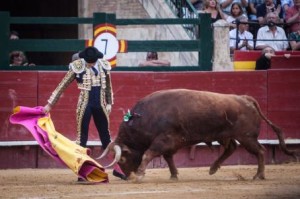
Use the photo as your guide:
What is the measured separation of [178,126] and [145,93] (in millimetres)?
2357

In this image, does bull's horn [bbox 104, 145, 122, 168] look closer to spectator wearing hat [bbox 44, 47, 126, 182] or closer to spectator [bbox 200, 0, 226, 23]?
spectator wearing hat [bbox 44, 47, 126, 182]

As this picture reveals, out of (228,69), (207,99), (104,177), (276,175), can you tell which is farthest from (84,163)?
(228,69)

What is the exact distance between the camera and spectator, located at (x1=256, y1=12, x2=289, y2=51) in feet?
50.8

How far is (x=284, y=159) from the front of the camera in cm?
1489

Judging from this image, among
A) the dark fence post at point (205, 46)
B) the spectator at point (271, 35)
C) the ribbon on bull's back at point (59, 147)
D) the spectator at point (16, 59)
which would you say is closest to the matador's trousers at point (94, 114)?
the ribbon on bull's back at point (59, 147)

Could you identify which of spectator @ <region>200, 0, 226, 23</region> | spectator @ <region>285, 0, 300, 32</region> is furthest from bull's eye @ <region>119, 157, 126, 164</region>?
spectator @ <region>285, 0, 300, 32</region>

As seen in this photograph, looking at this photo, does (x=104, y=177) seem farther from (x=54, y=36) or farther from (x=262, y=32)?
(x=54, y=36)

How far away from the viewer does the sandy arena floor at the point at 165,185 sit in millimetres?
10602

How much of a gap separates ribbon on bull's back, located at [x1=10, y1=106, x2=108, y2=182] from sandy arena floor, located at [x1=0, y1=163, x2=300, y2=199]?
17cm

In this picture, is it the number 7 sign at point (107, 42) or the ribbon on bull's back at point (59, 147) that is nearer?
the ribbon on bull's back at point (59, 147)

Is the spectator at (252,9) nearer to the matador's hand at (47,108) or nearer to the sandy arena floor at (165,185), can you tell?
the sandy arena floor at (165,185)

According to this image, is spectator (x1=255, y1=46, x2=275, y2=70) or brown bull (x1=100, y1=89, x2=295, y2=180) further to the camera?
spectator (x1=255, y1=46, x2=275, y2=70)

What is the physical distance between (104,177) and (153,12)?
506 cm

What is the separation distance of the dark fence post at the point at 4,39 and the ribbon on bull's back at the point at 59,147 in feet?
6.88
